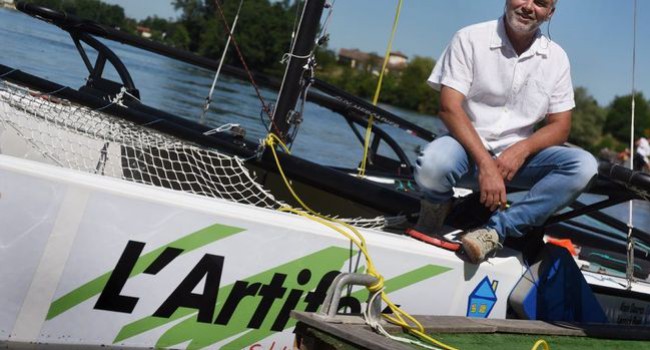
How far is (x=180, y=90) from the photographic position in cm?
1402

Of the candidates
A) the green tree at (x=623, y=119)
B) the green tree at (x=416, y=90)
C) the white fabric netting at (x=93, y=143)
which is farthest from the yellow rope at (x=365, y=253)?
the green tree at (x=623, y=119)

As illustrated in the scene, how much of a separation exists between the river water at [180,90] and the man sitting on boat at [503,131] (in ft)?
0.86

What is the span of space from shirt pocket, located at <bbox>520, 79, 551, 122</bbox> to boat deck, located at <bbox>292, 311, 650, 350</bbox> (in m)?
0.81

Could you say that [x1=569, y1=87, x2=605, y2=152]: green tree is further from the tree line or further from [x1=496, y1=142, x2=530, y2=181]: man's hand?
[x1=496, y1=142, x2=530, y2=181]: man's hand

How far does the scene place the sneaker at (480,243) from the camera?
351 cm

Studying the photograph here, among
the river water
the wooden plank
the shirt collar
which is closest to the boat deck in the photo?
the wooden plank

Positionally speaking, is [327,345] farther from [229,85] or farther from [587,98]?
[587,98]

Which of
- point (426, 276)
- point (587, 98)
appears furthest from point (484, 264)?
point (587, 98)

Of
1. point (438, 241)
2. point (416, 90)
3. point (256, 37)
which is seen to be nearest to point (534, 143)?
point (438, 241)

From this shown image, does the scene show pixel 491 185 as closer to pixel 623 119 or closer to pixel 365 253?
pixel 365 253

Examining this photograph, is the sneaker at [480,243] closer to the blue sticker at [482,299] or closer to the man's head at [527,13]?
the blue sticker at [482,299]

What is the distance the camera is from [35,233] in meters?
2.89

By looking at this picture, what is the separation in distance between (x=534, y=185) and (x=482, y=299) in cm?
49

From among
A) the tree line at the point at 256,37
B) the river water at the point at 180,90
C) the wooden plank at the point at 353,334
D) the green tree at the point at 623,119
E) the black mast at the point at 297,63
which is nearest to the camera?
the wooden plank at the point at 353,334
